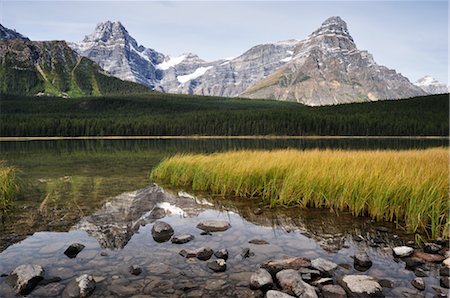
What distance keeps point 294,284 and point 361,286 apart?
1.39 m

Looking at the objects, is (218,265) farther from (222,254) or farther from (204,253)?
(204,253)

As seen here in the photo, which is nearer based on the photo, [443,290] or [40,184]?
[443,290]

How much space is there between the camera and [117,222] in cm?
1321

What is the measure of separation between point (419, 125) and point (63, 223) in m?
181

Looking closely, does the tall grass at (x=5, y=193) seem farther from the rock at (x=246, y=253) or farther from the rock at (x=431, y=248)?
the rock at (x=431, y=248)

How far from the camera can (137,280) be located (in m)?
7.92

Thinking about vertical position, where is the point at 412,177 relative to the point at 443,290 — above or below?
above

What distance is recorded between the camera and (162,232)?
11.6 metres

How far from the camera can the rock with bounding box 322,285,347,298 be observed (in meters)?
6.88

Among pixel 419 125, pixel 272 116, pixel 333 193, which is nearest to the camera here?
pixel 333 193

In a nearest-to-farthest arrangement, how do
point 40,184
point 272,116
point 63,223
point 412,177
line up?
point 63,223 < point 412,177 < point 40,184 < point 272,116

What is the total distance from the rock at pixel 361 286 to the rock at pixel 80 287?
5.38m

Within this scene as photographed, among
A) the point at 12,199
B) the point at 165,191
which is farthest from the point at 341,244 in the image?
the point at 12,199

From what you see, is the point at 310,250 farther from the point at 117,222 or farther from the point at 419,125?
the point at 419,125
